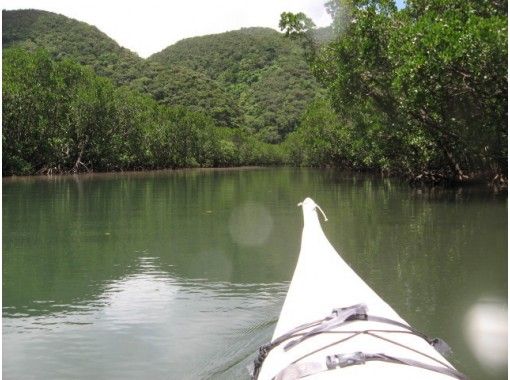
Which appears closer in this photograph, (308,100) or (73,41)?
(73,41)

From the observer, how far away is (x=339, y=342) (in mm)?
3521

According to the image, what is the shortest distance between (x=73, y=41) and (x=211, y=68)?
3952 cm

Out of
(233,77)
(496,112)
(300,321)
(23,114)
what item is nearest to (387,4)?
(496,112)

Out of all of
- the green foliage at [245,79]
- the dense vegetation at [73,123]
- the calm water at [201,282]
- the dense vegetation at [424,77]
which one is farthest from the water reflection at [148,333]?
the green foliage at [245,79]

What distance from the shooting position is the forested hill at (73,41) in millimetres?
84606

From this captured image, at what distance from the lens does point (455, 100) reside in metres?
17.8

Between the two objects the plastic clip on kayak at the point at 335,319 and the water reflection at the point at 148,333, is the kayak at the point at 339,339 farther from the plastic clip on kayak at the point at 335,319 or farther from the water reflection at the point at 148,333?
the water reflection at the point at 148,333

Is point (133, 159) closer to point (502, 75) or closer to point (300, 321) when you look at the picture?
point (502, 75)

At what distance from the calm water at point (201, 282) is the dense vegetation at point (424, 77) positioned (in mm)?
3242

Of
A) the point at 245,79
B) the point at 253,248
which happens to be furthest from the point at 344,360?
the point at 245,79

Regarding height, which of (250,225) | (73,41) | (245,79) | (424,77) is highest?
(73,41)

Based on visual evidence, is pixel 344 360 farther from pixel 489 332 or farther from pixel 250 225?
pixel 250 225

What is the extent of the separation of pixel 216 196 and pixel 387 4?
9450 millimetres

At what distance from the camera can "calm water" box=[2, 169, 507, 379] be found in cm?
544
